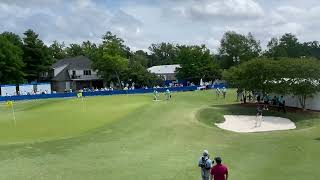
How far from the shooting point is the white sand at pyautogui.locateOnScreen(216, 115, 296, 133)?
156ft

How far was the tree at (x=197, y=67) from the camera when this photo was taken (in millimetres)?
128500

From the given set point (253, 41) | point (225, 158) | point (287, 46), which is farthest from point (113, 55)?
point (225, 158)

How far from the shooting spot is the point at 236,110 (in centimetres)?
5603

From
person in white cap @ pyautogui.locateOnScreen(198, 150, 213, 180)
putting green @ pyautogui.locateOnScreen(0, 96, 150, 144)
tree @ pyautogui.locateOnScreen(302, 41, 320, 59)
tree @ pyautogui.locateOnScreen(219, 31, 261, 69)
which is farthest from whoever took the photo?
tree @ pyautogui.locateOnScreen(302, 41, 320, 59)

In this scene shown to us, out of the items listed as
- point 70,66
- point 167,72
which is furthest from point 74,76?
point 167,72

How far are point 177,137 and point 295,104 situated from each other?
84.7 feet

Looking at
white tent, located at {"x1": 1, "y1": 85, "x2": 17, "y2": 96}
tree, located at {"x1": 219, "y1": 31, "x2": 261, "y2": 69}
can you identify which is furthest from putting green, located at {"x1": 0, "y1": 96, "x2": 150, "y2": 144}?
tree, located at {"x1": 219, "y1": 31, "x2": 261, "y2": 69}

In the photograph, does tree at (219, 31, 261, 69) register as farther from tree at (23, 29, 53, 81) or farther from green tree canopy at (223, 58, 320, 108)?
green tree canopy at (223, 58, 320, 108)

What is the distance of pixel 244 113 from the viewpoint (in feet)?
181

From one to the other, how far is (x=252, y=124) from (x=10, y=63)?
252ft

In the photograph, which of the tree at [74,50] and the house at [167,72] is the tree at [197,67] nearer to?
the house at [167,72]

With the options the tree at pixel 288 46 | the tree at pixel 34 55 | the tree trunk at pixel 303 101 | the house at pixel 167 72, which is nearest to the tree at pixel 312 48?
the tree at pixel 288 46

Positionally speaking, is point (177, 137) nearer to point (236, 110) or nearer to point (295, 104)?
point (236, 110)

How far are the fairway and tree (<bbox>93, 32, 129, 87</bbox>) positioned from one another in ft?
215
